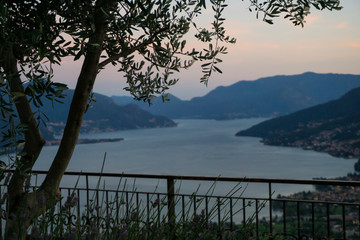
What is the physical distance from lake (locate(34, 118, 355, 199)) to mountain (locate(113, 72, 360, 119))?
33146 millimetres

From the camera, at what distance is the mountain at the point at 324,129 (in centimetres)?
5131

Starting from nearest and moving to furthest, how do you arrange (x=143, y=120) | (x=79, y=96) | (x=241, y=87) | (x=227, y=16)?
(x=79, y=96) → (x=227, y=16) → (x=143, y=120) → (x=241, y=87)

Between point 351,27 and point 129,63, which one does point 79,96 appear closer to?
point 129,63

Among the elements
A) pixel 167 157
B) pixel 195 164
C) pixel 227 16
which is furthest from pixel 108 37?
pixel 167 157

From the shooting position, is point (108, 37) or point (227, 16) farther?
point (108, 37)

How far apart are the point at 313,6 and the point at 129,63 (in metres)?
1.53

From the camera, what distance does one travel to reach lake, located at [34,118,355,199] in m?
43.6

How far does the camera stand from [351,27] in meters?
60.0

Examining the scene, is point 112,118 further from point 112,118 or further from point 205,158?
point 205,158

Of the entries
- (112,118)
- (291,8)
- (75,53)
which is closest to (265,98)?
(112,118)

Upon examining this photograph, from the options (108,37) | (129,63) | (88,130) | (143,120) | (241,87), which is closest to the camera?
(108,37)

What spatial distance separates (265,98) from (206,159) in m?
58.9

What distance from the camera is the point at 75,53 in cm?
241

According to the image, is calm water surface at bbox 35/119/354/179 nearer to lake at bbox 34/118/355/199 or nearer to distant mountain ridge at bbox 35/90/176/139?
lake at bbox 34/118/355/199
